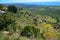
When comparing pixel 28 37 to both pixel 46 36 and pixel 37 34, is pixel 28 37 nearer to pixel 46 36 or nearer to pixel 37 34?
pixel 37 34

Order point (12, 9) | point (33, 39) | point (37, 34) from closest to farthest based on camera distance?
point (33, 39), point (37, 34), point (12, 9)

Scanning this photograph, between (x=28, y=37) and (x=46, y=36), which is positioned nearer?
(x=28, y=37)

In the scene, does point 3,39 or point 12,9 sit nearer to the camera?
point 3,39

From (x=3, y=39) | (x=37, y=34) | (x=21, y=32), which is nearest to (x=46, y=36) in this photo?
(x=37, y=34)

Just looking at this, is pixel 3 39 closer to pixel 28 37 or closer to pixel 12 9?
pixel 28 37

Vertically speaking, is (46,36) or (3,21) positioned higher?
(3,21)

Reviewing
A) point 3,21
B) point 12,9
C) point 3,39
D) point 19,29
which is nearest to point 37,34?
point 19,29

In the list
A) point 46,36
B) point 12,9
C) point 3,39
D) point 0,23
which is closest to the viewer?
point 3,39

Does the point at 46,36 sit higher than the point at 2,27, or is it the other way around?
the point at 2,27

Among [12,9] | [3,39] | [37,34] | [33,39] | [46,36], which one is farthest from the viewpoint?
[12,9]
